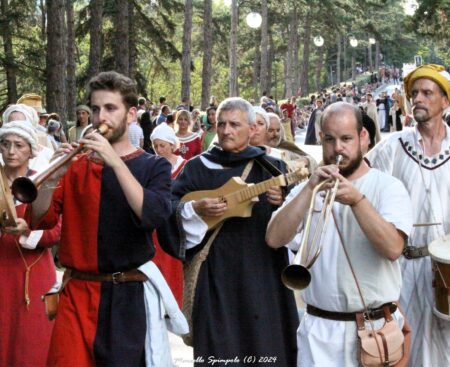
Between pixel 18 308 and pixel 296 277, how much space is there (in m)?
2.55

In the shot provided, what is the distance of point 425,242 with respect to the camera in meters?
5.59

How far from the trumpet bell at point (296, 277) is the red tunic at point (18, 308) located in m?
2.27

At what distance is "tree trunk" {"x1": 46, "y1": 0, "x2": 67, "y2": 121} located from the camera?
17547 millimetres

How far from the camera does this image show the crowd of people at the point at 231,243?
438 centimetres

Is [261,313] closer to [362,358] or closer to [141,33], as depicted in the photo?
[362,358]

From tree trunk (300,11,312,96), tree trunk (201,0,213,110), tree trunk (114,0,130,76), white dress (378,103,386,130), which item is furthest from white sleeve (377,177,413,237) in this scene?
tree trunk (300,11,312,96)

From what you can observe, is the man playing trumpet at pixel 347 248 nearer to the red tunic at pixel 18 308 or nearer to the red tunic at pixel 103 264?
the red tunic at pixel 103 264

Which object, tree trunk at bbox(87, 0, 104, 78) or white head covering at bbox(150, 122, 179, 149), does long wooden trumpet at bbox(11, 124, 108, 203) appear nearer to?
white head covering at bbox(150, 122, 179, 149)

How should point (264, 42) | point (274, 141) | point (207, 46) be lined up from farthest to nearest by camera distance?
point (264, 42) → point (207, 46) → point (274, 141)

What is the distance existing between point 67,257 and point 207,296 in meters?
1.34

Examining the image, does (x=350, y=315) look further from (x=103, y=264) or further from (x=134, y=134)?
(x=134, y=134)

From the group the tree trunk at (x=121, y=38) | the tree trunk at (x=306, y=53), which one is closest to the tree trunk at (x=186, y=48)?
the tree trunk at (x=121, y=38)

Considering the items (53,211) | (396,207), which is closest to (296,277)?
(396,207)

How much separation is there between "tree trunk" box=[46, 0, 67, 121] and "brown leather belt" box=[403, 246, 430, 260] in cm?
1312
